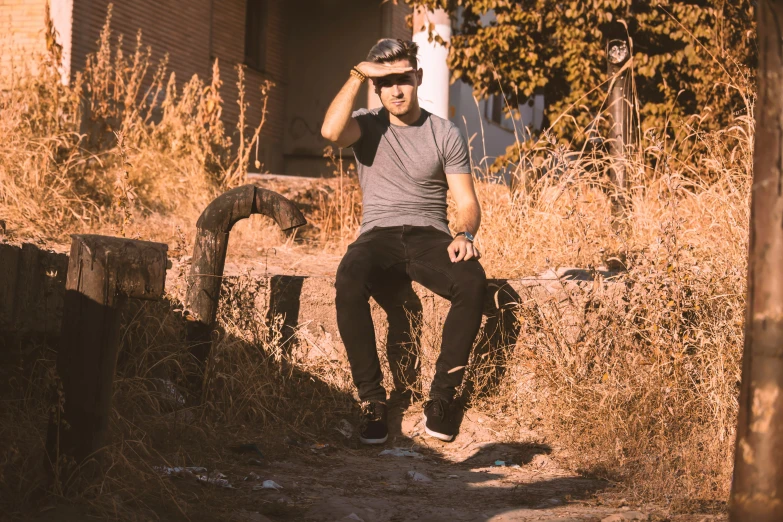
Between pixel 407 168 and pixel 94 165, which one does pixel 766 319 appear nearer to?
pixel 407 168

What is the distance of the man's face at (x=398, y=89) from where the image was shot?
15.0 feet

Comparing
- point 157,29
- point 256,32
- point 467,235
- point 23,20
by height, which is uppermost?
point 256,32

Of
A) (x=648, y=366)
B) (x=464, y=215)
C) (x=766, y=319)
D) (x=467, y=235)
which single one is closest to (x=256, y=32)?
(x=464, y=215)

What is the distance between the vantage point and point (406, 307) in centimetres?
484

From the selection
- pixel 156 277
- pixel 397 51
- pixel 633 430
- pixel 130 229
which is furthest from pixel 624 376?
pixel 130 229

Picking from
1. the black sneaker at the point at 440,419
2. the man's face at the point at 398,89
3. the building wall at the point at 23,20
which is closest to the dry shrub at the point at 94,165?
the man's face at the point at 398,89

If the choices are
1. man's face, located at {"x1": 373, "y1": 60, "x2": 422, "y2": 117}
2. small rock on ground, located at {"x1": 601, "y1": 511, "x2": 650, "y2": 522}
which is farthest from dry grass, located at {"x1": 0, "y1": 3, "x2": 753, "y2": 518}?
man's face, located at {"x1": 373, "y1": 60, "x2": 422, "y2": 117}

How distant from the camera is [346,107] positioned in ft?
14.6

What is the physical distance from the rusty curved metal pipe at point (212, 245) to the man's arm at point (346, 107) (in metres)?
0.42

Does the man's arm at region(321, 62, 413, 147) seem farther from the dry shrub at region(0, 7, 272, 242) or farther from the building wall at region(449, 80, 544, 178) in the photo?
the building wall at region(449, 80, 544, 178)

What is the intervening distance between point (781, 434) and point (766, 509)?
16cm

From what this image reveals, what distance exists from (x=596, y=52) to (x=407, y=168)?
11.1 feet

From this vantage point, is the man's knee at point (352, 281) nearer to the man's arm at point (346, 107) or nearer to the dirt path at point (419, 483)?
the man's arm at point (346, 107)

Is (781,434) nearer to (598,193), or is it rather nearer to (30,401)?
(30,401)
